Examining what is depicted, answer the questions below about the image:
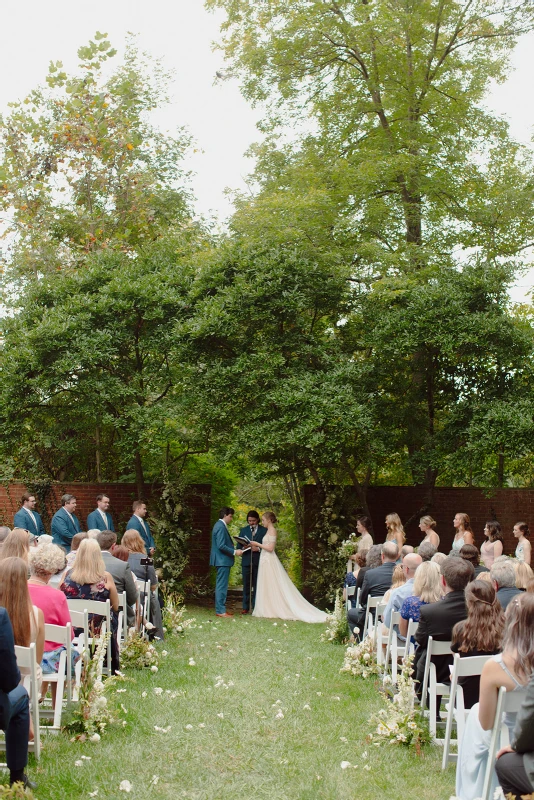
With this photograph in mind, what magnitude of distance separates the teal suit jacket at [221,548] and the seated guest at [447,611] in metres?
8.03

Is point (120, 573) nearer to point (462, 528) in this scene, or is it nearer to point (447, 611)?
point (447, 611)

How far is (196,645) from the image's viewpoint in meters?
10.6

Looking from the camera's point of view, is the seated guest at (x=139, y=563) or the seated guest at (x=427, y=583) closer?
the seated guest at (x=427, y=583)

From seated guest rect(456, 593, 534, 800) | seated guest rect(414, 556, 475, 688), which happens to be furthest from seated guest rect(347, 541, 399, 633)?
seated guest rect(456, 593, 534, 800)

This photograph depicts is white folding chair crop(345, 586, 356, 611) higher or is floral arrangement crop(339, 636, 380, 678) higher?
white folding chair crop(345, 586, 356, 611)

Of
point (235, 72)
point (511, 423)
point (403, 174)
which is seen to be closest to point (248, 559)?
point (511, 423)

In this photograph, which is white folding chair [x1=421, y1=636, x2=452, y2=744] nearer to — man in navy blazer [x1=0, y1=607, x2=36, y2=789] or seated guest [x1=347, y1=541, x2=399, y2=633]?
seated guest [x1=347, y1=541, x2=399, y2=633]

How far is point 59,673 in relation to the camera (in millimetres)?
6051

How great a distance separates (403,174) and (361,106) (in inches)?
79.7

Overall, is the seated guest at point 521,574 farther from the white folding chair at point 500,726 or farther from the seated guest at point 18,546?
the seated guest at point 18,546

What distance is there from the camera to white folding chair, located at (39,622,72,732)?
5867 mm

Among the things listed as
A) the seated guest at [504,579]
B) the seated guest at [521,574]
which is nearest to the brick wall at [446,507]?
the seated guest at [521,574]

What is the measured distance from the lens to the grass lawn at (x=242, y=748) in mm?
5105

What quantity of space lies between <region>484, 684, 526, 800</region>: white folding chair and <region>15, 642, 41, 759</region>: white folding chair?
2.56 metres
